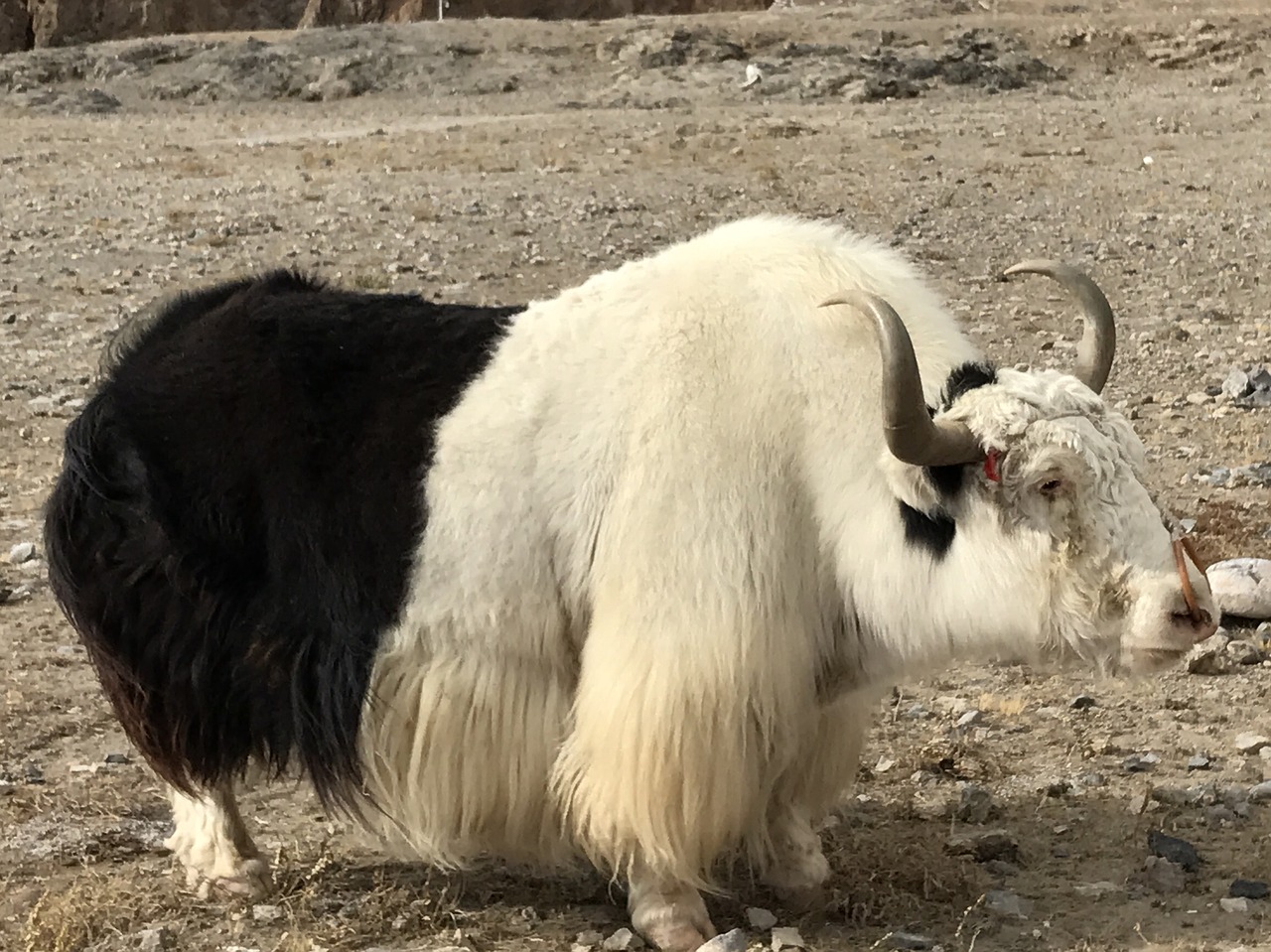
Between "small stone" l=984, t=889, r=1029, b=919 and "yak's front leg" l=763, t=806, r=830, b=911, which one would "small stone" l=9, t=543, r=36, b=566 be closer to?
"yak's front leg" l=763, t=806, r=830, b=911

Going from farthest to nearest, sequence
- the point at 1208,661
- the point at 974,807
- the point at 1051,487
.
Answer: the point at 1208,661, the point at 974,807, the point at 1051,487

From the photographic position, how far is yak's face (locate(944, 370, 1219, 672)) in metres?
3.37

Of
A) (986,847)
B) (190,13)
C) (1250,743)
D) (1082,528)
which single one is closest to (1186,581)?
(1082,528)

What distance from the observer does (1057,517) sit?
3408mm

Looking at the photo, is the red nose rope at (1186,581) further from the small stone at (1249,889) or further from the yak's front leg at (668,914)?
the yak's front leg at (668,914)

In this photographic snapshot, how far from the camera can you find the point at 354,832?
13.8 ft

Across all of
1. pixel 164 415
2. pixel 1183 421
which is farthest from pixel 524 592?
pixel 1183 421

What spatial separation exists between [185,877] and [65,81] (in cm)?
2311

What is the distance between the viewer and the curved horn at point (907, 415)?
3258mm

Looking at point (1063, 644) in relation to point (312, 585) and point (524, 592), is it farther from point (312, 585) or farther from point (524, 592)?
point (312, 585)

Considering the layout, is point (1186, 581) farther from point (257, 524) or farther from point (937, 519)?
point (257, 524)

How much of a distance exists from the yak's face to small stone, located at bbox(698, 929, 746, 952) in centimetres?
90

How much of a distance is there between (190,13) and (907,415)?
3411 centimetres

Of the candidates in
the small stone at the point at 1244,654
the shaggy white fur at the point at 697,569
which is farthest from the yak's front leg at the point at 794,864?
the small stone at the point at 1244,654
